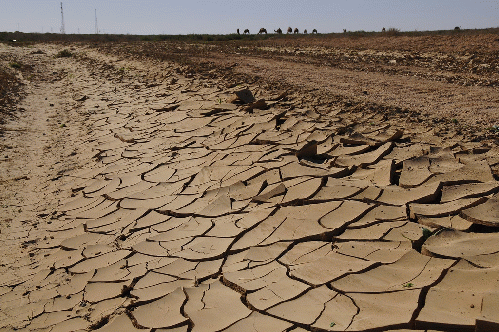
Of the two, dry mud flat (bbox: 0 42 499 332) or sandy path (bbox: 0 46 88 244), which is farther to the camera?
sandy path (bbox: 0 46 88 244)

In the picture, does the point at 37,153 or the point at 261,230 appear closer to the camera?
the point at 261,230

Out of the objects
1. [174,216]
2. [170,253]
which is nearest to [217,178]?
[174,216]

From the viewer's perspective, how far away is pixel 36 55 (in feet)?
70.4

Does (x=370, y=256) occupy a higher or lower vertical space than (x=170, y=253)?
higher

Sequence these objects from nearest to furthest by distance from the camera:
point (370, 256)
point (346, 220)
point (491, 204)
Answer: point (370, 256)
point (491, 204)
point (346, 220)

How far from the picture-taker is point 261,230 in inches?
127

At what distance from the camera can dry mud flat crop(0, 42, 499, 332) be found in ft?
7.63

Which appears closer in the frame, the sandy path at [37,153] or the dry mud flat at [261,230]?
the dry mud flat at [261,230]

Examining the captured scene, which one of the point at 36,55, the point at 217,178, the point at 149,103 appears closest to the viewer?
the point at 217,178

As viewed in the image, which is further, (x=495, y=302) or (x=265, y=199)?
(x=265, y=199)

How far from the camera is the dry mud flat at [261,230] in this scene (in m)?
2.33

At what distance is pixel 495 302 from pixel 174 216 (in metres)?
2.36

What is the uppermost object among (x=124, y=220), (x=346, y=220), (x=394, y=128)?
(x=394, y=128)

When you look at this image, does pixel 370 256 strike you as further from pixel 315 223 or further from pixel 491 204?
pixel 491 204
